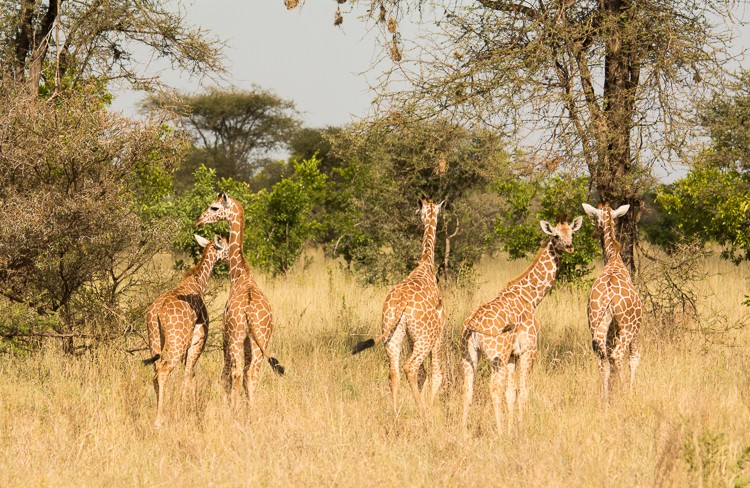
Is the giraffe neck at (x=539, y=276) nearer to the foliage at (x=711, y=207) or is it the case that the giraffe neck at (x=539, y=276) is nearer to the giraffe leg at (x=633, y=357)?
the giraffe leg at (x=633, y=357)

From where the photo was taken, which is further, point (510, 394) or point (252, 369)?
point (252, 369)

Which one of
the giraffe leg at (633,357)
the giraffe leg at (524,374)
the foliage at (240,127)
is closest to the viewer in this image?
the giraffe leg at (524,374)

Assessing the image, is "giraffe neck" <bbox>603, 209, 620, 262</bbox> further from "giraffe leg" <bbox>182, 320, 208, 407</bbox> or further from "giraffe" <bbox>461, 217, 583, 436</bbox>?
"giraffe leg" <bbox>182, 320, 208, 407</bbox>

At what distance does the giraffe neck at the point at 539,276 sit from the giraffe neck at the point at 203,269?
9.80ft

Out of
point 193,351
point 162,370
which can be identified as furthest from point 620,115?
point 162,370

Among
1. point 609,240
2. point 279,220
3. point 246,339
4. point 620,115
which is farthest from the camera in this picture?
point 279,220

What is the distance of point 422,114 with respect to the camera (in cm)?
974

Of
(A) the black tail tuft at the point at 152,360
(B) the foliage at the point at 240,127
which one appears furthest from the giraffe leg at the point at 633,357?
(B) the foliage at the point at 240,127

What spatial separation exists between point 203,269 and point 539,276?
327 centimetres

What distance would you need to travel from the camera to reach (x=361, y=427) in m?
6.96

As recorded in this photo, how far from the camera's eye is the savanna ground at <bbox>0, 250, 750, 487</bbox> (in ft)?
18.6

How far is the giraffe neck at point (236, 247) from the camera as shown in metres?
8.09

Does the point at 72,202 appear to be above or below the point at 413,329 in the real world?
above

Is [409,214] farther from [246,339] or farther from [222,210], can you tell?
[246,339]
